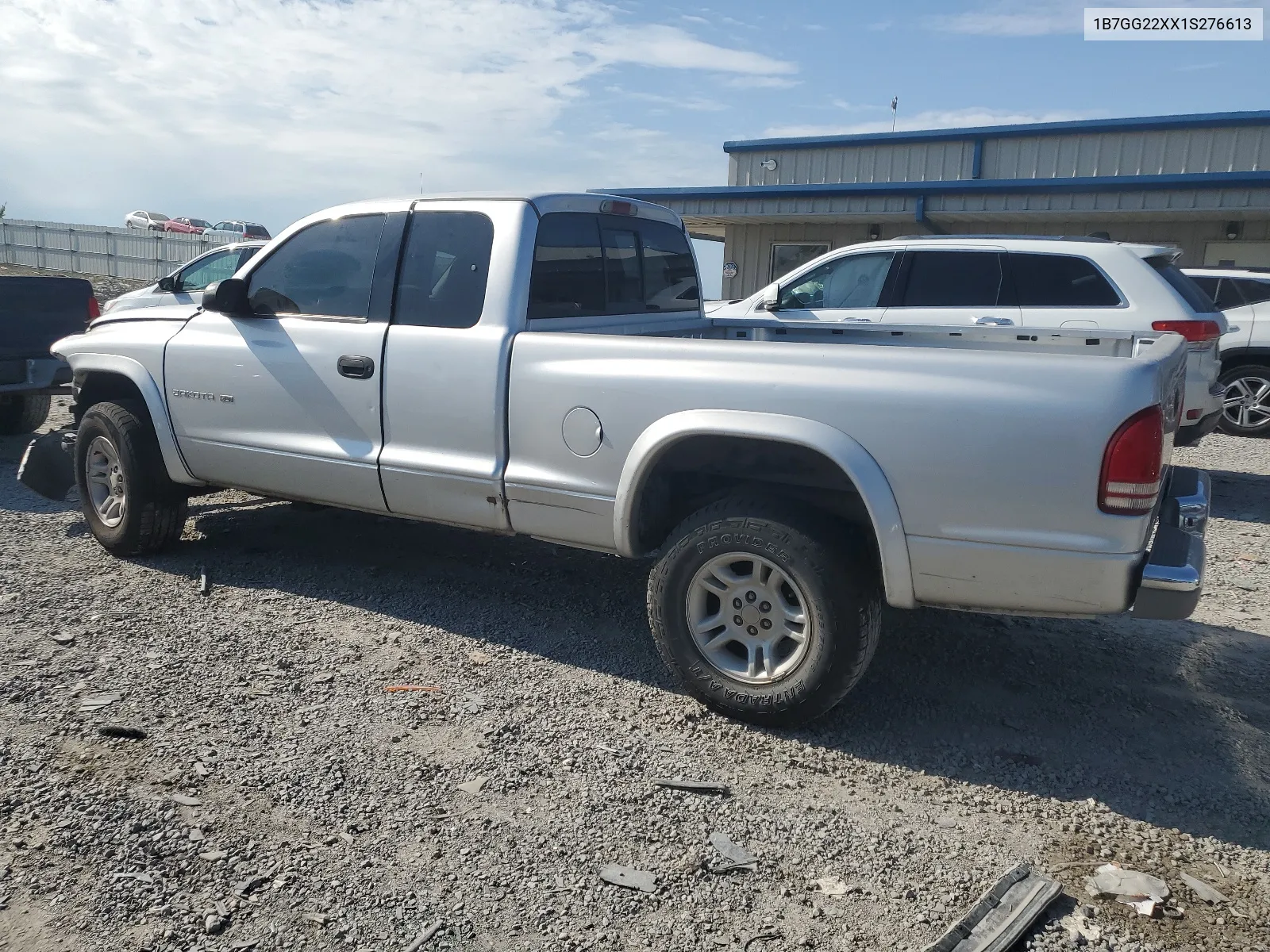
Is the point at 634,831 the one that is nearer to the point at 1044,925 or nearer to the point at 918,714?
the point at 1044,925

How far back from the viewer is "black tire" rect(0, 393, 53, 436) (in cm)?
902

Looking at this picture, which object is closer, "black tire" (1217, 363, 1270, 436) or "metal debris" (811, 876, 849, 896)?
"metal debris" (811, 876, 849, 896)

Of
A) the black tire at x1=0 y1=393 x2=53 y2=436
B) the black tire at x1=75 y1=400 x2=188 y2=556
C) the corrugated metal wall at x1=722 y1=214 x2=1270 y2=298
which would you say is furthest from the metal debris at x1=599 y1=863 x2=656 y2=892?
the corrugated metal wall at x1=722 y1=214 x2=1270 y2=298

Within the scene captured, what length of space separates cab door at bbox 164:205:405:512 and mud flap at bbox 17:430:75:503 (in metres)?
1.36

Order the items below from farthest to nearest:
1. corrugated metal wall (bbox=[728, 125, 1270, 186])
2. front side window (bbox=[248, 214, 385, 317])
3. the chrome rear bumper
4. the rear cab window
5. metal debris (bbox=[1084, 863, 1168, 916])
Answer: corrugated metal wall (bbox=[728, 125, 1270, 186]) → the rear cab window → front side window (bbox=[248, 214, 385, 317]) → the chrome rear bumper → metal debris (bbox=[1084, 863, 1168, 916])

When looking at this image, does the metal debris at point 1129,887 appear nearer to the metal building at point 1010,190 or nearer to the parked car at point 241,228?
the metal building at point 1010,190

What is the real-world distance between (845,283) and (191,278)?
7.92 m

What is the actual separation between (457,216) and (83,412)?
2.83m

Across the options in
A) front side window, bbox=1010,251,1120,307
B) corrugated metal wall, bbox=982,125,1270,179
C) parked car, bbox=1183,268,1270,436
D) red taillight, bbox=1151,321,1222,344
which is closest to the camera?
red taillight, bbox=1151,321,1222,344

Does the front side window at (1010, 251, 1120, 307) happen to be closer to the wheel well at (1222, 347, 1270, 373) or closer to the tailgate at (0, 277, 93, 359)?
the wheel well at (1222, 347, 1270, 373)

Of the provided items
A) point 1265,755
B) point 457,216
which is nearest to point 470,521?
point 457,216

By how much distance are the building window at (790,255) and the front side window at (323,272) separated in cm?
1522

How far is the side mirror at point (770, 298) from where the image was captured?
8.20 meters

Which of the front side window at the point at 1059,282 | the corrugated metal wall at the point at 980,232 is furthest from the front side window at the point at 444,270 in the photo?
the corrugated metal wall at the point at 980,232
